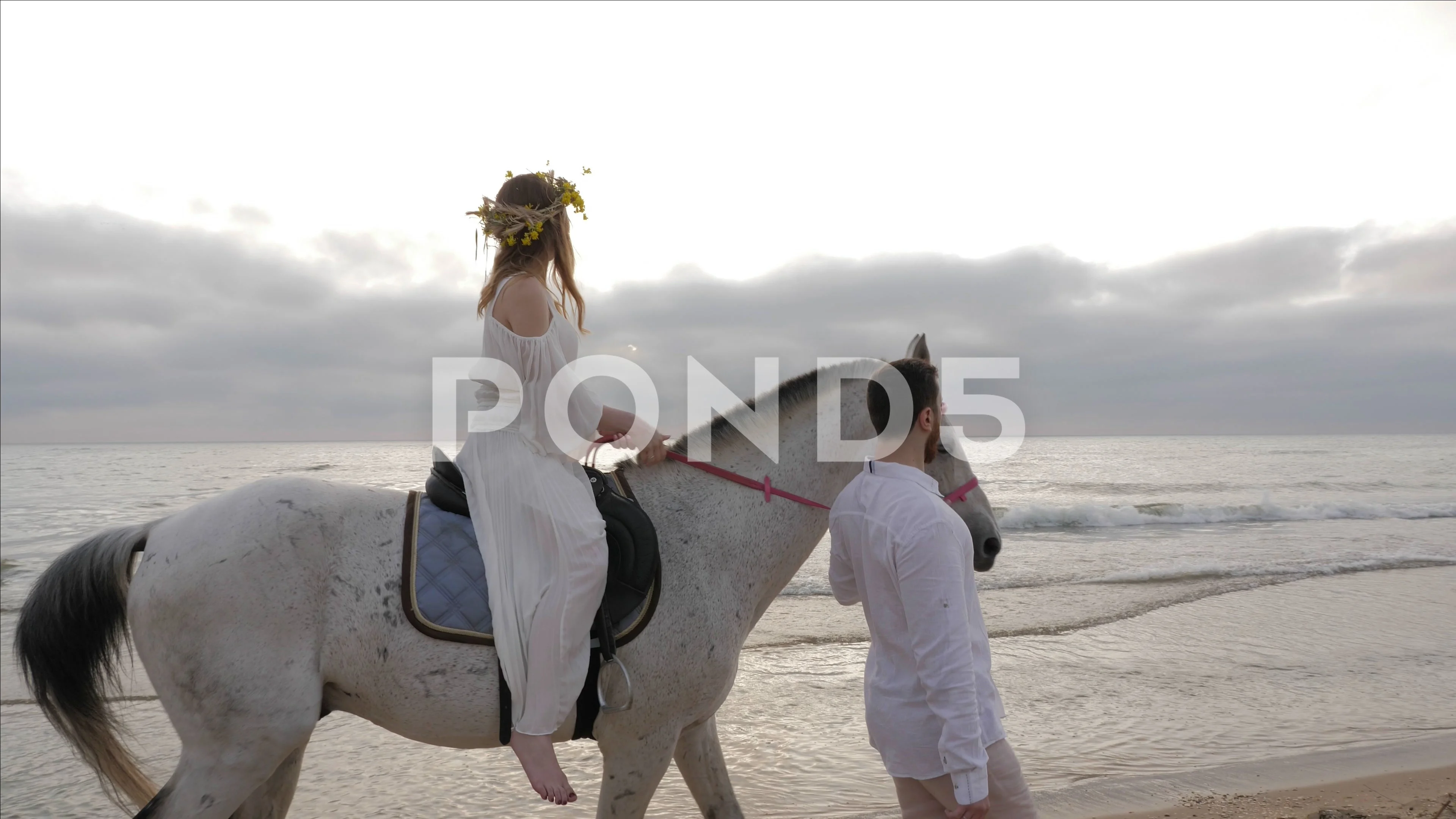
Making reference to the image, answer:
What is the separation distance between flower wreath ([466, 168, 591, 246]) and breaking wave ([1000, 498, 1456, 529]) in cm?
1671

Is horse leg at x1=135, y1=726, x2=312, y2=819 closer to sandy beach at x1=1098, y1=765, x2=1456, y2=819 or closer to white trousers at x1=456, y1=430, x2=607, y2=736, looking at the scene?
white trousers at x1=456, y1=430, x2=607, y2=736

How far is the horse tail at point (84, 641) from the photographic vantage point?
2770 mm

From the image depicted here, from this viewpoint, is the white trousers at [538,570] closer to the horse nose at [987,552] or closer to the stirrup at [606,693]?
the stirrup at [606,693]

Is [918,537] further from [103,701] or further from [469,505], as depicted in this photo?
[103,701]

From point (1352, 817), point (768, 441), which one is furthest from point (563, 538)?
point (1352, 817)

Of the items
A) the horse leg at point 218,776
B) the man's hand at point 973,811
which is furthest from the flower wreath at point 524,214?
the man's hand at point 973,811

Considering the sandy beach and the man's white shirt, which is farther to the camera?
the sandy beach

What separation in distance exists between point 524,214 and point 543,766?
6.08 ft

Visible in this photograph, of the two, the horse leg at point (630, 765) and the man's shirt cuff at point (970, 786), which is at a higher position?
the man's shirt cuff at point (970, 786)

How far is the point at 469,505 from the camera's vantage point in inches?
110

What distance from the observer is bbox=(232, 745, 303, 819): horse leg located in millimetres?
2795

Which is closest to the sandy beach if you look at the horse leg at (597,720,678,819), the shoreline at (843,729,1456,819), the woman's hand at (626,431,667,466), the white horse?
the shoreline at (843,729,1456,819)

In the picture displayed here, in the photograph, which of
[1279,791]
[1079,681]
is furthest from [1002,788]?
[1079,681]

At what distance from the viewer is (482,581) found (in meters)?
2.69
